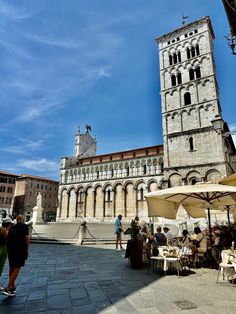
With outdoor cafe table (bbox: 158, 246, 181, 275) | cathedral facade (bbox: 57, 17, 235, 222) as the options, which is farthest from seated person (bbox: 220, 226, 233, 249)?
cathedral facade (bbox: 57, 17, 235, 222)

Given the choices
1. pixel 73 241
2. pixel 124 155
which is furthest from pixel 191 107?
pixel 73 241

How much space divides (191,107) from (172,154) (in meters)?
6.72

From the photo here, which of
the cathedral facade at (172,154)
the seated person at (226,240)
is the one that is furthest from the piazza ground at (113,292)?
the cathedral facade at (172,154)

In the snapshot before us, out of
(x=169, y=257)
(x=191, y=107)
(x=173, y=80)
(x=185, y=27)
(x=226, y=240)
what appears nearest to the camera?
(x=169, y=257)

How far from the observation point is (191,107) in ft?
95.3

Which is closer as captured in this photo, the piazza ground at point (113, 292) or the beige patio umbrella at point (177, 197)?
the piazza ground at point (113, 292)

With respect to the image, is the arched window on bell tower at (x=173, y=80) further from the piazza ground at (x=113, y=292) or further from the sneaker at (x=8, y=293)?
the sneaker at (x=8, y=293)

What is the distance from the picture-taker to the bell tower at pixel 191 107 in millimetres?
26594

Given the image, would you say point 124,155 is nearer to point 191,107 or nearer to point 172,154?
point 172,154

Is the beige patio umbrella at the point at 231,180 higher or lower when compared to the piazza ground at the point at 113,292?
higher

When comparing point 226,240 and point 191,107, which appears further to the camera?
point 191,107

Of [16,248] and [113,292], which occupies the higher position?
[16,248]

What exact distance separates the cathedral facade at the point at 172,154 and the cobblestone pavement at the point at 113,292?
2041 cm

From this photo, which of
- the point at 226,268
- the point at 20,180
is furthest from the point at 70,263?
the point at 20,180
